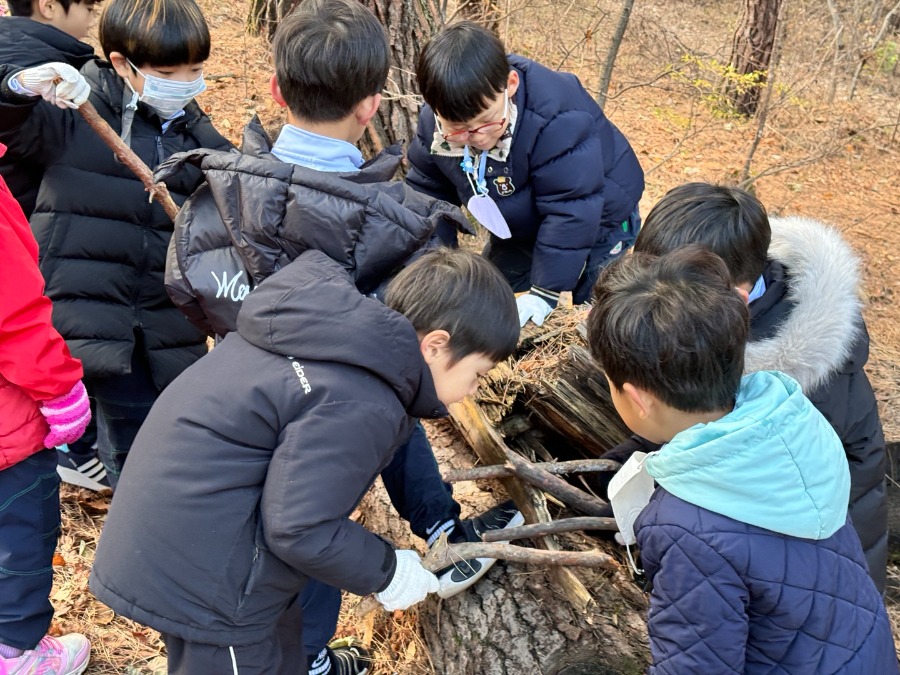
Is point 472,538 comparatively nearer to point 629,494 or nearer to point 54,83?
point 629,494

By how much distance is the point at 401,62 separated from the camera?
4.09 meters

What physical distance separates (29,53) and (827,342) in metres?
2.56

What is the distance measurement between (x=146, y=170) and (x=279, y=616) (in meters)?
1.45

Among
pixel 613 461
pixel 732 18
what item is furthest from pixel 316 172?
pixel 732 18

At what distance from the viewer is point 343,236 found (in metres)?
1.91

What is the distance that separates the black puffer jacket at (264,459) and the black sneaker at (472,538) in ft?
1.92

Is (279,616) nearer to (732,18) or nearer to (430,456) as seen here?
(430,456)

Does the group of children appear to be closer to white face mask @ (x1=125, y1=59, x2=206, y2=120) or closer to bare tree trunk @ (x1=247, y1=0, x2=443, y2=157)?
white face mask @ (x1=125, y1=59, x2=206, y2=120)

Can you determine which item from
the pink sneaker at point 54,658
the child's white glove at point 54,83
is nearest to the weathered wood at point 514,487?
the pink sneaker at point 54,658

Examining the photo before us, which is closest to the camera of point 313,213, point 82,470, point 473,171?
point 313,213

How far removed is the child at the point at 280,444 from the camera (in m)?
1.57

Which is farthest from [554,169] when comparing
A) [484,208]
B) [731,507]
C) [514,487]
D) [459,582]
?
[731,507]

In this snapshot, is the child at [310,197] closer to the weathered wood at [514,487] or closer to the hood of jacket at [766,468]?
the weathered wood at [514,487]

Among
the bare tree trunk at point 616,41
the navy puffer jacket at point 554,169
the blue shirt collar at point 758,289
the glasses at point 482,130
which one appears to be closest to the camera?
the blue shirt collar at point 758,289
